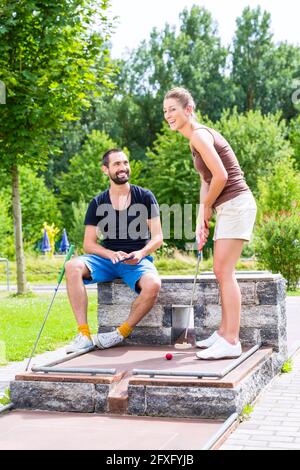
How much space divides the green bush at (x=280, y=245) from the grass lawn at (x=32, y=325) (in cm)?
431

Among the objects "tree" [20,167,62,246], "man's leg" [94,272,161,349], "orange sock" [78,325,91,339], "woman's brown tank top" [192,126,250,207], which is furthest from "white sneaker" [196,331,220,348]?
"tree" [20,167,62,246]

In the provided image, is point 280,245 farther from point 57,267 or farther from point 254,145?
point 254,145

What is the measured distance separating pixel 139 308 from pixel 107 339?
1.32 ft

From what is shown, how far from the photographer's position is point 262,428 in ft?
15.8

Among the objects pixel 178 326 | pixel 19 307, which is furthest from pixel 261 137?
pixel 178 326

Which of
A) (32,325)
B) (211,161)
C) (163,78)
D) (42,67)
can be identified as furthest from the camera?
(163,78)

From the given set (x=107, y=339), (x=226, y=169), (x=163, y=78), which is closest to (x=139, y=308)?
(x=107, y=339)

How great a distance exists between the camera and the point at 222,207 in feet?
19.8

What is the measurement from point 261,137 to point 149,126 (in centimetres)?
1416

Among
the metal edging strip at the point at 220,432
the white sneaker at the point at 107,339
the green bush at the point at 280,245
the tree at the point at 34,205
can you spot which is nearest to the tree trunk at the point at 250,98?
the tree at the point at 34,205

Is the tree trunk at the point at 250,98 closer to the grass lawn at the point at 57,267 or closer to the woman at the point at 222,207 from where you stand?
the grass lawn at the point at 57,267

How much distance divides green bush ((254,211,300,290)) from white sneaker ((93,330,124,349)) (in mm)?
Answer: 10496

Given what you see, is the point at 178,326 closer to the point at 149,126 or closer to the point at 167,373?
the point at 167,373

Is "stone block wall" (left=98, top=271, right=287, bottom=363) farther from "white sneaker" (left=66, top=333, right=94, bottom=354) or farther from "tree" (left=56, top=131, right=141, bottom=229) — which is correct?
"tree" (left=56, top=131, right=141, bottom=229)
